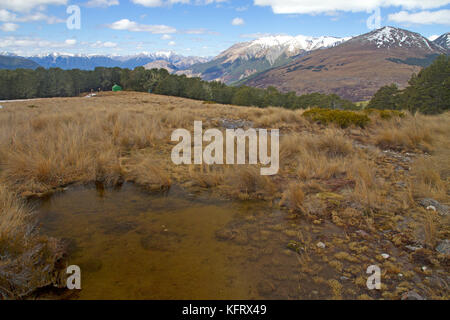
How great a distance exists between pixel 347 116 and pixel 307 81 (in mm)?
205013

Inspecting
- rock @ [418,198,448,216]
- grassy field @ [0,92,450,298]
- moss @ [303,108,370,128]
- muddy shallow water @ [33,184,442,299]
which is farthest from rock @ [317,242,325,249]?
moss @ [303,108,370,128]

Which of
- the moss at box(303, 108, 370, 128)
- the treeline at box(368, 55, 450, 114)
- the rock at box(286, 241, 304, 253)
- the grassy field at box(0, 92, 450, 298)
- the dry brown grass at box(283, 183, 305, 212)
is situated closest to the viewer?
the grassy field at box(0, 92, 450, 298)

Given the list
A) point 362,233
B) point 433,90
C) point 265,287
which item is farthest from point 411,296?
point 433,90

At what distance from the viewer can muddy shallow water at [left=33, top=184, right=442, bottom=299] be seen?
246 cm

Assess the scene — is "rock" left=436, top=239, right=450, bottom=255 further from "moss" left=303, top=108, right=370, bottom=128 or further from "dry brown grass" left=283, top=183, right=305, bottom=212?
"moss" left=303, top=108, right=370, bottom=128

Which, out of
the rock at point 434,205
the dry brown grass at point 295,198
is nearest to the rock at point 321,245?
the dry brown grass at point 295,198

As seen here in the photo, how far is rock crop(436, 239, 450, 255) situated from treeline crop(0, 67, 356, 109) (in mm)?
58212

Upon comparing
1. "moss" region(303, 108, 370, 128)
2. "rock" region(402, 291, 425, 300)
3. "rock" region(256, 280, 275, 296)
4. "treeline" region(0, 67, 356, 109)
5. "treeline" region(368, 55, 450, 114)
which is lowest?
"rock" region(256, 280, 275, 296)

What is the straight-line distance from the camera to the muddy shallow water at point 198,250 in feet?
8.09

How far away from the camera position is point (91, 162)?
5.41m

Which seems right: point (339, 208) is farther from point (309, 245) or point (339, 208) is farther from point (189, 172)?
point (189, 172)

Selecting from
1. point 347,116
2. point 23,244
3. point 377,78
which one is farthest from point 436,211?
point 377,78

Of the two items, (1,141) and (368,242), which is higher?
(1,141)

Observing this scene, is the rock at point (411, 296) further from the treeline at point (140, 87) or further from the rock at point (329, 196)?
the treeline at point (140, 87)
